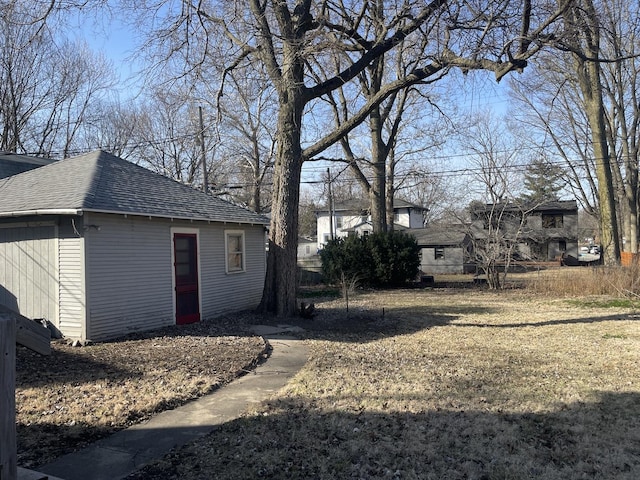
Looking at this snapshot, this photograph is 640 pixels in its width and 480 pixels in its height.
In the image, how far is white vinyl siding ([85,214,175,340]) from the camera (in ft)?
30.2

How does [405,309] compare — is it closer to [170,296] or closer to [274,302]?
[274,302]

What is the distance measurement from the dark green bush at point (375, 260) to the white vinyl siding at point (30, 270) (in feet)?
45.9

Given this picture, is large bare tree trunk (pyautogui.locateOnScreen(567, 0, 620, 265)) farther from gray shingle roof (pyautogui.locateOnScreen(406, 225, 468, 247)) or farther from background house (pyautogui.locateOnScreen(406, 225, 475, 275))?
background house (pyautogui.locateOnScreen(406, 225, 475, 275))

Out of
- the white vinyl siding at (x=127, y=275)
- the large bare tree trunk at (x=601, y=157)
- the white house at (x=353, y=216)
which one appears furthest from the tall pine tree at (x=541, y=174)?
the white vinyl siding at (x=127, y=275)

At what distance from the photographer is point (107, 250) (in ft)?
31.2

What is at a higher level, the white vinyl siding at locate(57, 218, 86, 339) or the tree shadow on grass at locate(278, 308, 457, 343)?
the white vinyl siding at locate(57, 218, 86, 339)

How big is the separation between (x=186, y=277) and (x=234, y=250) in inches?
88.4

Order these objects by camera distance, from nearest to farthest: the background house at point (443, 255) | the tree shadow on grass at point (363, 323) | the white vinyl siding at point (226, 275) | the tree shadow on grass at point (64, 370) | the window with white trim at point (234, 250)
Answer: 1. the tree shadow on grass at point (64, 370)
2. the tree shadow on grass at point (363, 323)
3. the white vinyl siding at point (226, 275)
4. the window with white trim at point (234, 250)
5. the background house at point (443, 255)

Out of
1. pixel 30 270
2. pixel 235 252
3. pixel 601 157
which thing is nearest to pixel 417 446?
pixel 30 270

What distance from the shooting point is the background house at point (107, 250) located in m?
9.14

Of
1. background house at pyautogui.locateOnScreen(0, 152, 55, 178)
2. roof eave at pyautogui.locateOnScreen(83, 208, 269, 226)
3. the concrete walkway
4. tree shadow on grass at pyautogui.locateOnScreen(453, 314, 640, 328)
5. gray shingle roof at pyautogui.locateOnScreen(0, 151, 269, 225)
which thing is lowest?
tree shadow on grass at pyautogui.locateOnScreen(453, 314, 640, 328)

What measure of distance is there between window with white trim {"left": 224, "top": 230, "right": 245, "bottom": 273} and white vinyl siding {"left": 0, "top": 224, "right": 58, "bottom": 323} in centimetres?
450

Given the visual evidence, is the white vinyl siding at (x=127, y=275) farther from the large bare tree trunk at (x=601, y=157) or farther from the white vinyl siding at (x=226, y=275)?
the large bare tree trunk at (x=601, y=157)

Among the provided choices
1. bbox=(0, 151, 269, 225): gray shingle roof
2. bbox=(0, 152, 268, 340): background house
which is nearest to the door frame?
bbox=(0, 152, 268, 340): background house
